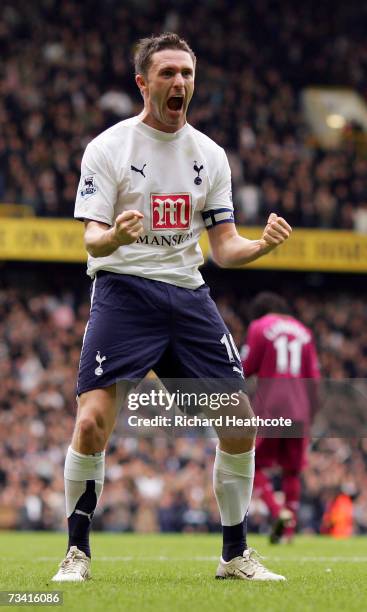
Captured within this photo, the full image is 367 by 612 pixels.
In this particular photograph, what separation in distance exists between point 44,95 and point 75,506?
18.6 metres

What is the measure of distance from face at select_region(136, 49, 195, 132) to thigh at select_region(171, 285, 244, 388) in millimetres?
A: 780

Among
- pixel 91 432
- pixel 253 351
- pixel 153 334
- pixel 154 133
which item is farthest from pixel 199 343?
pixel 253 351

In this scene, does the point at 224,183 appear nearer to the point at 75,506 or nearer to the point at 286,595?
the point at 75,506

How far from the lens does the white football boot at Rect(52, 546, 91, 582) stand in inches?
209

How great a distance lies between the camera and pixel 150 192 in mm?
5566

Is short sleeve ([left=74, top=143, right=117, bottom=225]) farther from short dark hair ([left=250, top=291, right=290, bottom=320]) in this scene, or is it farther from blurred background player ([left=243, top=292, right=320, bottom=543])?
short dark hair ([left=250, top=291, right=290, bottom=320])

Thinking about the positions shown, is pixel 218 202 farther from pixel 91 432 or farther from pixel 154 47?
pixel 91 432

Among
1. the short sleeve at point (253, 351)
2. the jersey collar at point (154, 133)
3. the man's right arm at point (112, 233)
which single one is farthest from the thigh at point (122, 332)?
the short sleeve at point (253, 351)

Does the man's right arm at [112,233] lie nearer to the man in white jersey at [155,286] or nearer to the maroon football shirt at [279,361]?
the man in white jersey at [155,286]

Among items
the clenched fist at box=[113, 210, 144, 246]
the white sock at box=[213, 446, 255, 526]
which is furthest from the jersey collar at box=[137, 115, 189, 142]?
the white sock at box=[213, 446, 255, 526]

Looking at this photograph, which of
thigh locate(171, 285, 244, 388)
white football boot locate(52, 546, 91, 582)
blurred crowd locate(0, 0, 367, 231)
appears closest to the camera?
white football boot locate(52, 546, 91, 582)

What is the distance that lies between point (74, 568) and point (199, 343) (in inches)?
43.7

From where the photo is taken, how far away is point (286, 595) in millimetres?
4773

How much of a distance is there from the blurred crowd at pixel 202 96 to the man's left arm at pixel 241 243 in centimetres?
1593
